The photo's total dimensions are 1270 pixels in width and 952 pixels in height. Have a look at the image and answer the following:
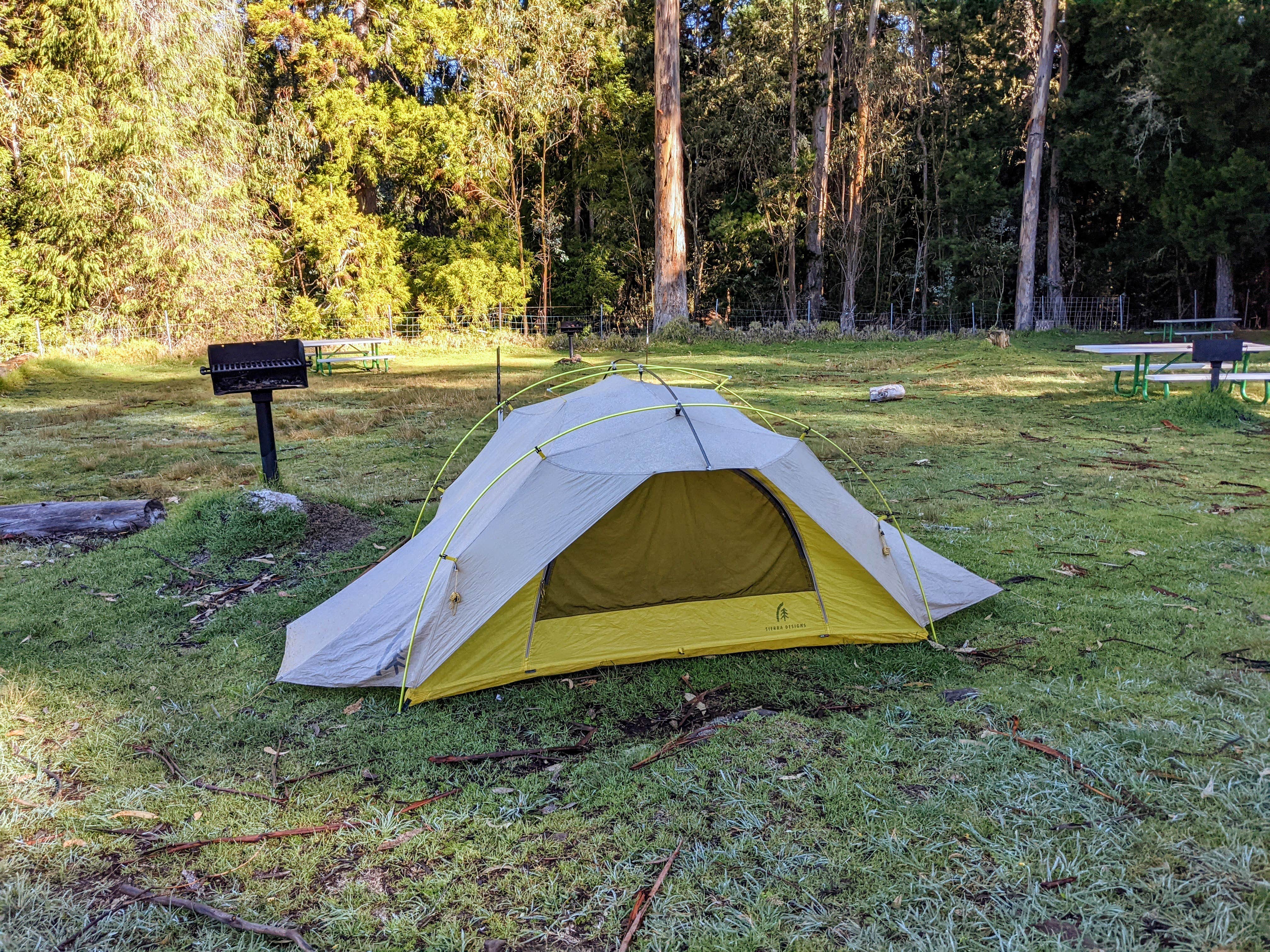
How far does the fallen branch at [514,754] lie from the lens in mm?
3475

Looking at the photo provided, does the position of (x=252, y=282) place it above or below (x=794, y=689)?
above

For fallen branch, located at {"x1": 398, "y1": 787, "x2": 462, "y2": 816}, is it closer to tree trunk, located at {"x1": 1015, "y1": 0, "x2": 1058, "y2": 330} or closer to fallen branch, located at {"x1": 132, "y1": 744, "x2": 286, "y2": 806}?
fallen branch, located at {"x1": 132, "y1": 744, "x2": 286, "y2": 806}

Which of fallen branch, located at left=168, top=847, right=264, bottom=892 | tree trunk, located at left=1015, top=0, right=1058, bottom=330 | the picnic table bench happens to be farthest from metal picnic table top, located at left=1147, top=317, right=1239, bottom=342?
fallen branch, located at left=168, top=847, right=264, bottom=892

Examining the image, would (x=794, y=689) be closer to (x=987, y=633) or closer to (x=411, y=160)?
(x=987, y=633)

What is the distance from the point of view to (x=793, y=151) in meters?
23.0

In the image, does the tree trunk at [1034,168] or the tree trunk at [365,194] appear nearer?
the tree trunk at [1034,168]

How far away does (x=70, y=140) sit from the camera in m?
16.5

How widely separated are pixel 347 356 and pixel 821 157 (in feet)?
45.2

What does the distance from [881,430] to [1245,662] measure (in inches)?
242

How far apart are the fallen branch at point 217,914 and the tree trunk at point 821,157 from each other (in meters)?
21.6

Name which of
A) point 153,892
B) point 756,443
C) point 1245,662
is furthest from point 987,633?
point 153,892

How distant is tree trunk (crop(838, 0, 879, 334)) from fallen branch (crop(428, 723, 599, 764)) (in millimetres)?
20785

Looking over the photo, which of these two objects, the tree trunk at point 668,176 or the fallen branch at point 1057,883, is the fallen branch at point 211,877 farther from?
the tree trunk at point 668,176

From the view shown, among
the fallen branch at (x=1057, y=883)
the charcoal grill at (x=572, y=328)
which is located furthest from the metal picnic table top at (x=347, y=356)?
the fallen branch at (x=1057, y=883)
